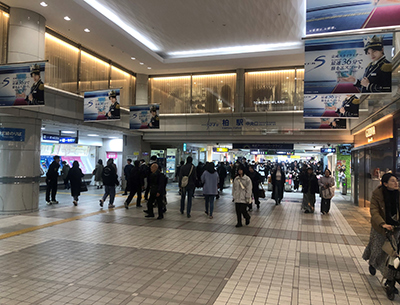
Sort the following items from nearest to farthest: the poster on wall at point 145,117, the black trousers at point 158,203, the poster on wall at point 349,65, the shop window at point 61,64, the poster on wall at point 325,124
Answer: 1. the poster on wall at point 349,65
2. the black trousers at point 158,203
3. the shop window at point 61,64
4. the poster on wall at point 325,124
5. the poster on wall at point 145,117

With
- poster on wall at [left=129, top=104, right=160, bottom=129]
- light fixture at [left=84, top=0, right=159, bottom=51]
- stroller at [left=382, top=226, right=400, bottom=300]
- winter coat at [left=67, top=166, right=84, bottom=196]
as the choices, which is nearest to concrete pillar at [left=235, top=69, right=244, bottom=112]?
light fixture at [left=84, top=0, right=159, bottom=51]

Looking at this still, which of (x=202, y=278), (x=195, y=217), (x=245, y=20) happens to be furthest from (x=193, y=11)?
(x=202, y=278)

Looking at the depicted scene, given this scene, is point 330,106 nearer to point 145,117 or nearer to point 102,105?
point 102,105

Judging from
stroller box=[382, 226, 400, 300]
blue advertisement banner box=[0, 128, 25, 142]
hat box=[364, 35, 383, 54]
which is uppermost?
hat box=[364, 35, 383, 54]

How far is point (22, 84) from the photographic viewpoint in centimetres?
802

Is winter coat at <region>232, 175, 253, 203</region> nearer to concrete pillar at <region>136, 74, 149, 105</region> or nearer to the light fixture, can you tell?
the light fixture

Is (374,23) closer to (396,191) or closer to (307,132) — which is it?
(396,191)

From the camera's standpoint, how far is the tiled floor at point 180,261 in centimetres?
402

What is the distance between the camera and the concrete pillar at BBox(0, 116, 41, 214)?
9219 millimetres

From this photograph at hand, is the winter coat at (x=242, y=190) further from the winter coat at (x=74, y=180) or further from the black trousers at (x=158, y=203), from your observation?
the winter coat at (x=74, y=180)

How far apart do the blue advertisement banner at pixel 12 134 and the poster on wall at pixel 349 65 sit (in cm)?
829

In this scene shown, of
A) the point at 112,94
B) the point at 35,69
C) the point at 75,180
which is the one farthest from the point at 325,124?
the point at 35,69

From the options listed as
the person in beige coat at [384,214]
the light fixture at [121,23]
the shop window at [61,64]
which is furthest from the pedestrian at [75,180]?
the person in beige coat at [384,214]

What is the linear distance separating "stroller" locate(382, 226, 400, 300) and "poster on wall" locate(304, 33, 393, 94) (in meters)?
3.38
